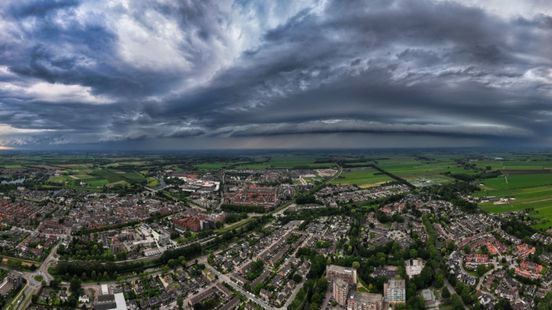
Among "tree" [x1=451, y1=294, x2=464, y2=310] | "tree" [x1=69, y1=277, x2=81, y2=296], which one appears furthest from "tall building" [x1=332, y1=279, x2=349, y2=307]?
"tree" [x1=69, y1=277, x2=81, y2=296]

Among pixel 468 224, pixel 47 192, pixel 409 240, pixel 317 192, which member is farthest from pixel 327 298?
pixel 47 192

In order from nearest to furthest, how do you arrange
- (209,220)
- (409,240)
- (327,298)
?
1. (327,298)
2. (409,240)
3. (209,220)

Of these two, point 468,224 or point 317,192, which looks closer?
point 468,224

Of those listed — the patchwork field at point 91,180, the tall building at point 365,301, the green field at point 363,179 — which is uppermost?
the patchwork field at point 91,180

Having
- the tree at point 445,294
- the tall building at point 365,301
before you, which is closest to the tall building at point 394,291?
the tall building at point 365,301

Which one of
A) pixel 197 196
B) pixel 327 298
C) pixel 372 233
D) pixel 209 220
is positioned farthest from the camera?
pixel 197 196

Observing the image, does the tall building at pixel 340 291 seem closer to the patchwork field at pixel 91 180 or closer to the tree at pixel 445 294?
the tree at pixel 445 294

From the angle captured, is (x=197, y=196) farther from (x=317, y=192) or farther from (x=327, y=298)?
(x=327, y=298)

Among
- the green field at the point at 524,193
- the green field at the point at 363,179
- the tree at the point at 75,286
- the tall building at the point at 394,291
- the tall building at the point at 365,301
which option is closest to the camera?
the tall building at the point at 365,301
